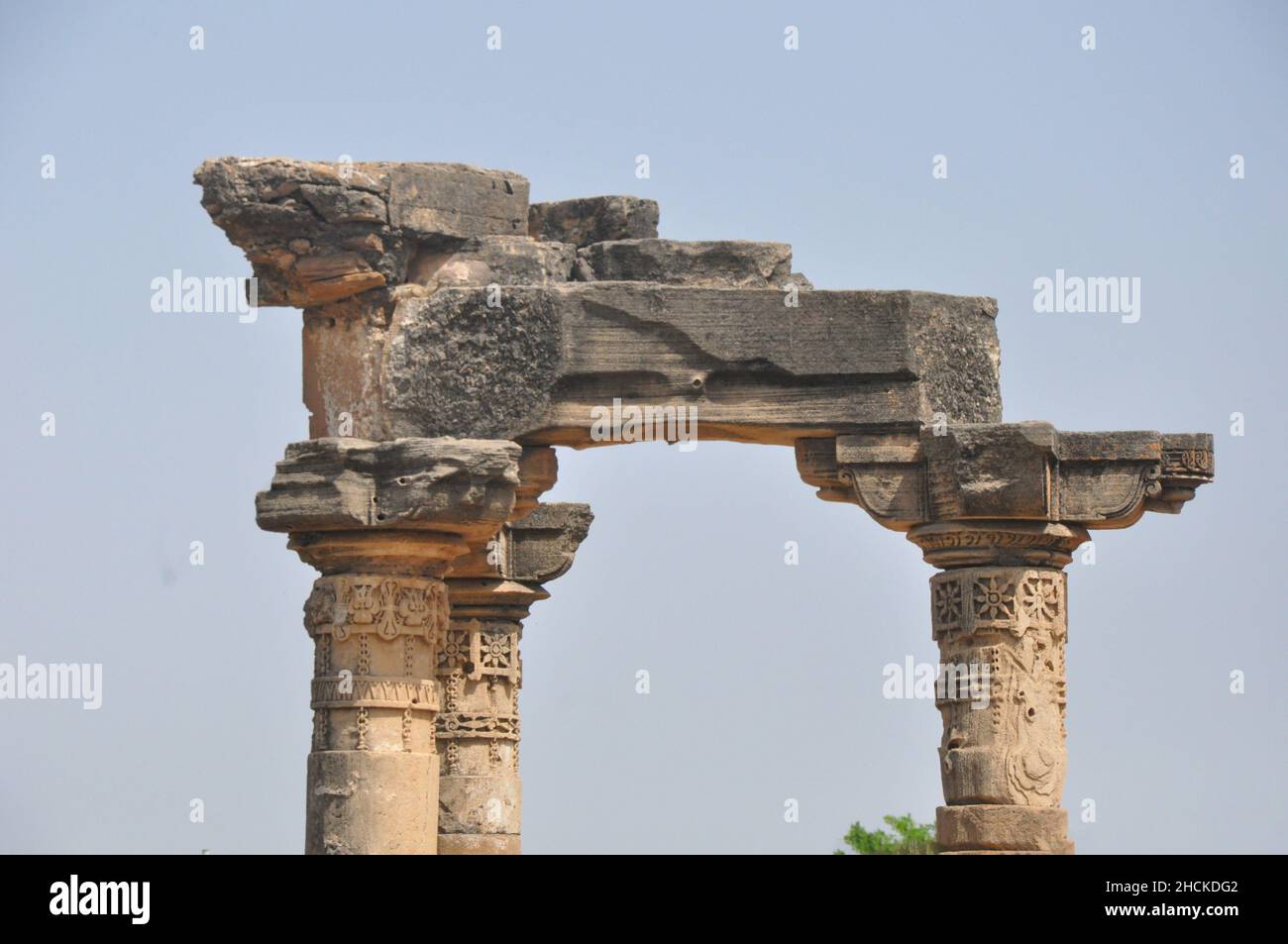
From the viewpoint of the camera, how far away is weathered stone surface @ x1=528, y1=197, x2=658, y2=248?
2262 centimetres

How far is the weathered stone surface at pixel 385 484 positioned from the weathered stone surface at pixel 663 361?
572mm

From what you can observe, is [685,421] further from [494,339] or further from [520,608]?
[520,608]

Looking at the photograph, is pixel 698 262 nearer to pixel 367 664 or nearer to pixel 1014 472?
pixel 1014 472

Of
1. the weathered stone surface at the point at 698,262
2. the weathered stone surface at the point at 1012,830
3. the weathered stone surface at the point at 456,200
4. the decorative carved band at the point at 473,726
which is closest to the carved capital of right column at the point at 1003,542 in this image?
the weathered stone surface at the point at 1012,830

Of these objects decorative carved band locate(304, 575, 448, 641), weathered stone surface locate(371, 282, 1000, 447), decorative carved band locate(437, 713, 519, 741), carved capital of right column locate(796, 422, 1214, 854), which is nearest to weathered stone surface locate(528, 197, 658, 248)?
weathered stone surface locate(371, 282, 1000, 447)

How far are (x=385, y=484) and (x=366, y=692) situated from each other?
149 cm

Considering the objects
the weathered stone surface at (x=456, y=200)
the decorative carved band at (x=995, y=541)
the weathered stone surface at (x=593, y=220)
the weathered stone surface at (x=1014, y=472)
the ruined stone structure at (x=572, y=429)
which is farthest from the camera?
the weathered stone surface at (x=593, y=220)

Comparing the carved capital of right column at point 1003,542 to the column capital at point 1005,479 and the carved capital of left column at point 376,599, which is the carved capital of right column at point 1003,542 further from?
the carved capital of left column at point 376,599

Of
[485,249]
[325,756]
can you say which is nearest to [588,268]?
[485,249]

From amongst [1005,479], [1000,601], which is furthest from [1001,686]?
[1005,479]

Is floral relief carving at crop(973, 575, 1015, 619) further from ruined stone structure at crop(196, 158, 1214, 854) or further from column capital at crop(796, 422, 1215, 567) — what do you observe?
column capital at crop(796, 422, 1215, 567)

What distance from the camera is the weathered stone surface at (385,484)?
20.9m

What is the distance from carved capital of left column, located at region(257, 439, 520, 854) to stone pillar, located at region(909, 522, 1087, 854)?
3.48 m
